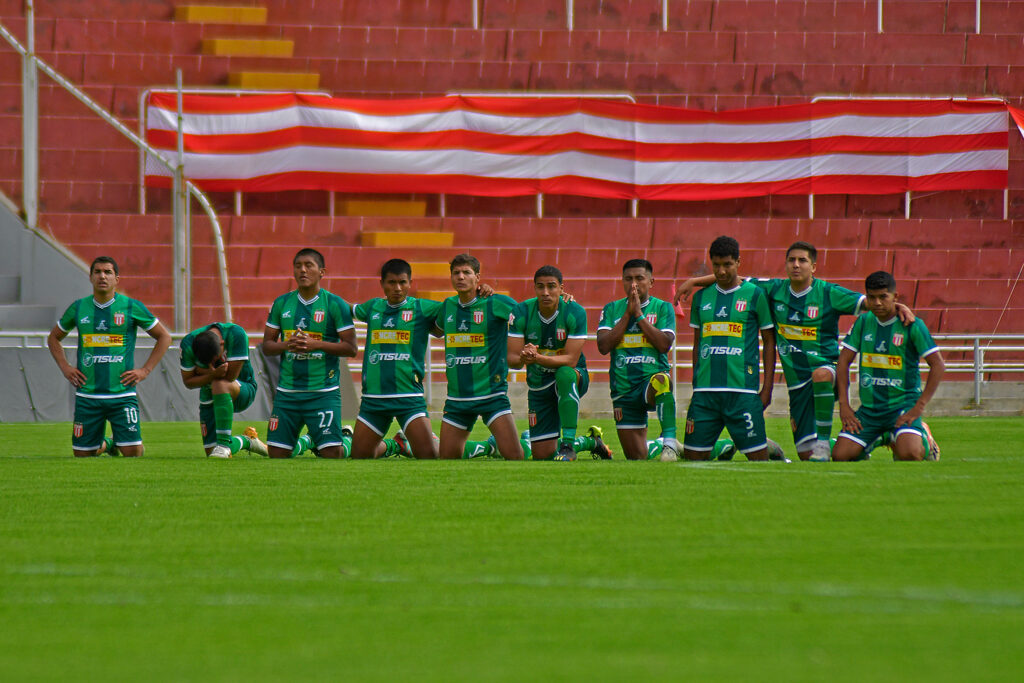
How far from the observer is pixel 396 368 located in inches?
416

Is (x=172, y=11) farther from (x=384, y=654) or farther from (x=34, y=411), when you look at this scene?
(x=384, y=654)

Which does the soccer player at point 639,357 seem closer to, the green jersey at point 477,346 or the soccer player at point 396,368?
the green jersey at point 477,346

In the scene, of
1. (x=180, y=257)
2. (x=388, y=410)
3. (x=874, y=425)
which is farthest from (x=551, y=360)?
(x=180, y=257)

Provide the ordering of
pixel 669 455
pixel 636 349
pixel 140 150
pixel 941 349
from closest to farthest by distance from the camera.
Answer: pixel 669 455, pixel 636 349, pixel 941 349, pixel 140 150

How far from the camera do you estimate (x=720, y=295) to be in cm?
973

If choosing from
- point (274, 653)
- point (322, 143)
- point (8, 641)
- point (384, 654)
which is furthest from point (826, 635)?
point (322, 143)

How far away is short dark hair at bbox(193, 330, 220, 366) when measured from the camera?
10.4 metres

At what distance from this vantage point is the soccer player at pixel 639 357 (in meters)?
10.4

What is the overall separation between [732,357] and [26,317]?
41.8 feet

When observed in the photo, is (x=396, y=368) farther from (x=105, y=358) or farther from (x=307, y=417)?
(x=105, y=358)

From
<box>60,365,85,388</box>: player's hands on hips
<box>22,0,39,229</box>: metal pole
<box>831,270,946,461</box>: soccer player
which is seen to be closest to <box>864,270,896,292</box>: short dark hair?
<box>831,270,946,461</box>: soccer player

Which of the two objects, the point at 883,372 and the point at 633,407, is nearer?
the point at 883,372

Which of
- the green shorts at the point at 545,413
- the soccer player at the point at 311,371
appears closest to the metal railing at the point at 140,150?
the soccer player at the point at 311,371

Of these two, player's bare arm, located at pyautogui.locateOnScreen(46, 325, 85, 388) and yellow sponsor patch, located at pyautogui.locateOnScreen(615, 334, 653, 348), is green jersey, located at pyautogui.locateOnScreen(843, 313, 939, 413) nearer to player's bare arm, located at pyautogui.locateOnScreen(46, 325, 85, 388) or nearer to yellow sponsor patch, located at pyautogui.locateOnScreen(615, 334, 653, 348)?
yellow sponsor patch, located at pyautogui.locateOnScreen(615, 334, 653, 348)
